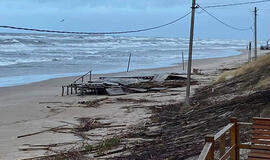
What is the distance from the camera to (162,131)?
10703 mm

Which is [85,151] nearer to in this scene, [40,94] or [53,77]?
[40,94]

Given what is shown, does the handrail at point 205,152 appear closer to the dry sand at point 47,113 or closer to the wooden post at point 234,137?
the wooden post at point 234,137

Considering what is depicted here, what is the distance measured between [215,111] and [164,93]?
10711 mm

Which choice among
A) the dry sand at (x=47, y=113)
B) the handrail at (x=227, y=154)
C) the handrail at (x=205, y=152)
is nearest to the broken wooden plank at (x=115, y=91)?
the dry sand at (x=47, y=113)

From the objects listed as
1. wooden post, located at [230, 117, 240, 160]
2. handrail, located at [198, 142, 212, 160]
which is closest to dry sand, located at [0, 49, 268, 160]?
wooden post, located at [230, 117, 240, 160]

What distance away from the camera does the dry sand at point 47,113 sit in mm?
11827

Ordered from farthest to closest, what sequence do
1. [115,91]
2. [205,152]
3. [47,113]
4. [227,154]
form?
1. [115,91]
2. [47,113]
3. [227,154]
4. [205,152]

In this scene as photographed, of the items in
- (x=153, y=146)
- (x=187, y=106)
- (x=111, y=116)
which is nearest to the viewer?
(x=153, y=146)

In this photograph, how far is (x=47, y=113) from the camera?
56.6 feet

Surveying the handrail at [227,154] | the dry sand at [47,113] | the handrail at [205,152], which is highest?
the handrail at [205,152]

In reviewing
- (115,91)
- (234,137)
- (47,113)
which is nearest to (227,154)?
(234,137)

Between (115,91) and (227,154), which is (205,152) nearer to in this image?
(227,154)

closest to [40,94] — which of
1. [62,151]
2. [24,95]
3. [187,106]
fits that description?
[24,95]

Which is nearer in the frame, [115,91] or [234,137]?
[234,137]
